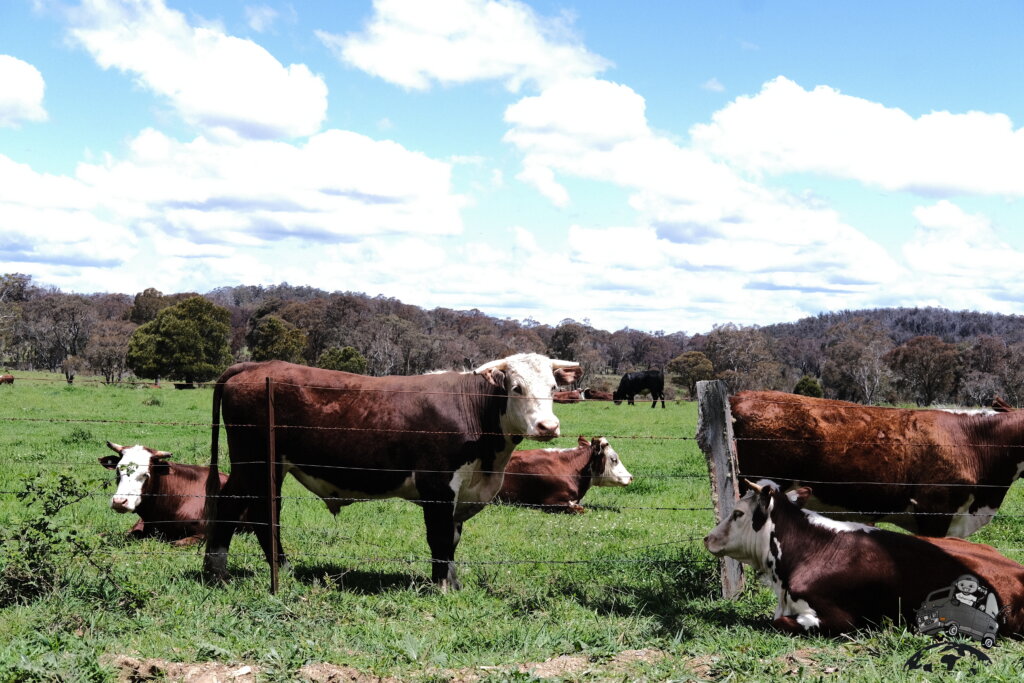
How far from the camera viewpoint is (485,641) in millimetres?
6023

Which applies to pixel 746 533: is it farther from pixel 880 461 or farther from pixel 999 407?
pixel 999 407

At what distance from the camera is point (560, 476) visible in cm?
1259

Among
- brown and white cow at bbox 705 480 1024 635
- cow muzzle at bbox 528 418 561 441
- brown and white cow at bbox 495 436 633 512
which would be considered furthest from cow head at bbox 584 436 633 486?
brown and white cow at bbox 705 480 1024 635

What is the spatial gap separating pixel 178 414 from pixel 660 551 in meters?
19.7

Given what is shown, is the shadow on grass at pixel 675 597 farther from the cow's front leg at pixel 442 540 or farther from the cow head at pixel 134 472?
the cow head at pixel 134 472

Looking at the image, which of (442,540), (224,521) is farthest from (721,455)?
(224,521)

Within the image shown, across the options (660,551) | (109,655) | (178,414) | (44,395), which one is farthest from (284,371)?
(44,395)

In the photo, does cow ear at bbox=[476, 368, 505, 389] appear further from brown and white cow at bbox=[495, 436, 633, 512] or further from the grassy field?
brown and white cow at bbox=[495, 436, 633, 512]

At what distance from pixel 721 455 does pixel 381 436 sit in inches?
121

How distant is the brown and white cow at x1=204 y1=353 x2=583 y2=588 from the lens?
7992mm

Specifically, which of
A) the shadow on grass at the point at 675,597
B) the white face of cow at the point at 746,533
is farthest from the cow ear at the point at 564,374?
the white face of cow at the point at 746,533

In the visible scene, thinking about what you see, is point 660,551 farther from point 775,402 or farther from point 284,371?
point 284,371

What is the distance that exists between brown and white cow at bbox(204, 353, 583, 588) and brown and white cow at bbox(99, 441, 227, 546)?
205 cm

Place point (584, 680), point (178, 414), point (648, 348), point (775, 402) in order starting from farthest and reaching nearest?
point (648, 348), point (178, 414), point (775, 402), point (584, 680)
